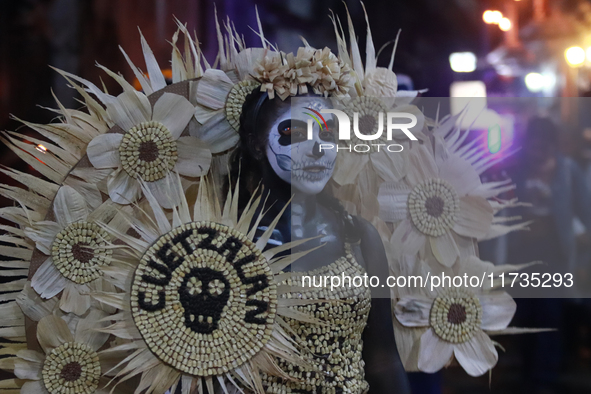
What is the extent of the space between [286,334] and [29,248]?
55cm

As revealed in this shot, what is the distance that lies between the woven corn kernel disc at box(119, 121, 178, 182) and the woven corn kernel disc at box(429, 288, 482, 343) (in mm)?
662

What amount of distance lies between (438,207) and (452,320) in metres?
0.25

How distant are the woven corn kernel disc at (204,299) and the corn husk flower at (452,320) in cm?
35

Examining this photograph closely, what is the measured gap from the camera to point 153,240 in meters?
0.99

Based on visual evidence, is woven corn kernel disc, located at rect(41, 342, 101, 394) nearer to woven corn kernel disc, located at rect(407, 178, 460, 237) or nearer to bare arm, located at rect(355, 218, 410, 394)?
bare arm, located at rect(355, 218, 410, 394)

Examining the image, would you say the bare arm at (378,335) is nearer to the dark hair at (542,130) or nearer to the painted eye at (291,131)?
the painted eye at (291,131)

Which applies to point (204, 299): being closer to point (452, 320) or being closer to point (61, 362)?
point (61, 362)

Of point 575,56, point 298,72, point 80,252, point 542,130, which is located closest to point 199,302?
point 80,252

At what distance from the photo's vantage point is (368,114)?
1.18 meters

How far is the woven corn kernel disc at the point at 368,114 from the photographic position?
1165 millimetres

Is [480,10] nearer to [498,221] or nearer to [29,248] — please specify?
[498,221]

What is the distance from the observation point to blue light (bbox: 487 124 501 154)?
124 cm

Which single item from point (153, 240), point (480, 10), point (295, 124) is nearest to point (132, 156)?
point (153, 240)

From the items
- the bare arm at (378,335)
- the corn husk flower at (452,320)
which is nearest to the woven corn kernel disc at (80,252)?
the bare arm at (378,335)
